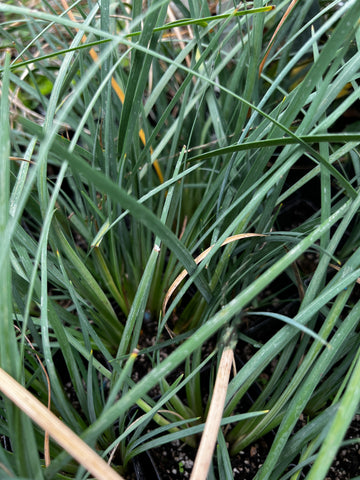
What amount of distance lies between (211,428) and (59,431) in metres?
0.12

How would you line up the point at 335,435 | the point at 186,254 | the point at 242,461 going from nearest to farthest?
the point at 335,435
the point at 186,254
the point at 242,461

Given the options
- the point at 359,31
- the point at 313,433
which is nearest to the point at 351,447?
the point at 313,433

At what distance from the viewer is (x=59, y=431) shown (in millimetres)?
301

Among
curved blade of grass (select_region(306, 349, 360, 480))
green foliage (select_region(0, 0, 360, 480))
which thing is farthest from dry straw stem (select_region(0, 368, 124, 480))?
curved blade of grass (select_region(306, 349, 360, 480))

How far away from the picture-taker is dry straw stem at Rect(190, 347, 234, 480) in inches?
12.4

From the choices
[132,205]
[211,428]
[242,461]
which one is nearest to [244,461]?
[242,461]

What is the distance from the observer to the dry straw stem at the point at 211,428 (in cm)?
32

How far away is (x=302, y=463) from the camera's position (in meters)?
0.40

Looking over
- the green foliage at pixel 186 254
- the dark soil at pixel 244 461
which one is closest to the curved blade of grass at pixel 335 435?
the green foliage at pixel 186 254

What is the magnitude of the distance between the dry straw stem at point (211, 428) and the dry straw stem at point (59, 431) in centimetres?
6

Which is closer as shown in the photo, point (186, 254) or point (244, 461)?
point (186, 254)

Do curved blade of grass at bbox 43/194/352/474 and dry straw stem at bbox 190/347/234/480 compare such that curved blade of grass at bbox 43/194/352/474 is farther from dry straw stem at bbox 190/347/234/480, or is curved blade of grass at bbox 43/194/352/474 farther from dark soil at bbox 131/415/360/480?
dark soil at bbox 131/415/360/480

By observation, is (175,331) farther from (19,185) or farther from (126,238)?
(19,185)

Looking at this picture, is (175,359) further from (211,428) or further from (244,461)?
(244,461)
